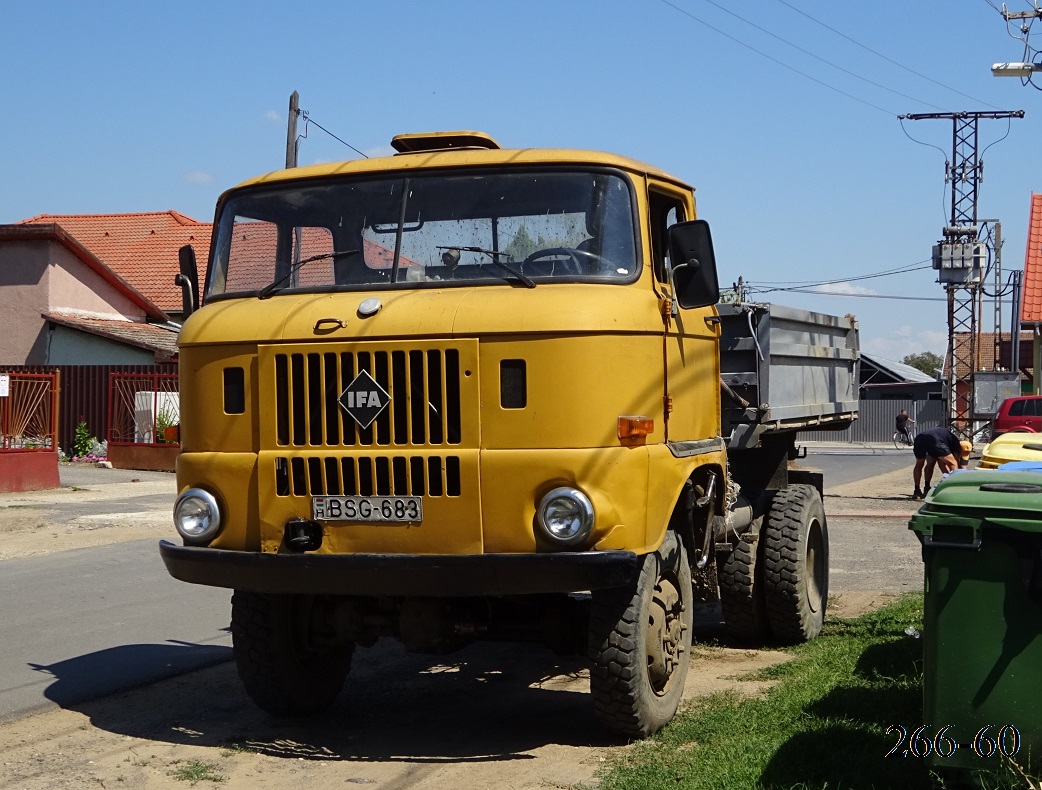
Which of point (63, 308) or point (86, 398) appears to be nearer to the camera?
point (86, 398)

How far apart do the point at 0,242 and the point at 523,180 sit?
88.6 feet

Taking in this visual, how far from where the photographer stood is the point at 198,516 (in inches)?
231

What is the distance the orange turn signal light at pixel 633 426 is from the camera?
552 centimetres

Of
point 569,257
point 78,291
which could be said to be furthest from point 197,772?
point 78,291

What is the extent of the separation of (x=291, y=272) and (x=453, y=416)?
4.32 ft

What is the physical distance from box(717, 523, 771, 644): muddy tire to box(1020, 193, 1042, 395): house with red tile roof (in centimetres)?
2574

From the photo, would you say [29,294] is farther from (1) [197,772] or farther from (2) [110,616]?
(1) [197,772]

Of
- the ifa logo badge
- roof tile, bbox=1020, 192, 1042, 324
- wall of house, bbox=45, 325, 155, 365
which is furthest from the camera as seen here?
roof tile, bbox=1020, 192, 1042, 324

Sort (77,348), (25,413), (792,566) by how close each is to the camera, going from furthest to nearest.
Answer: (77,348)
(25,413)
(792,566)

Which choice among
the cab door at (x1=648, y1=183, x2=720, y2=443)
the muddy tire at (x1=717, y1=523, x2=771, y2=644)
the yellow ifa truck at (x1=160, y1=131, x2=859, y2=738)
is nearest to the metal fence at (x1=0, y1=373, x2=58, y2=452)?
the muddy tire at (x1=717, y1=523, x2=771, y2=644)

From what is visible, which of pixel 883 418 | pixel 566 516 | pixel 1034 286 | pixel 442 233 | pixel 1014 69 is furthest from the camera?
pixel 883 418

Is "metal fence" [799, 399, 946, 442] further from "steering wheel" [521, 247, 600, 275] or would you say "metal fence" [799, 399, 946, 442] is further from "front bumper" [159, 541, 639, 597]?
"front bumper" [159, 541, 639, 597]

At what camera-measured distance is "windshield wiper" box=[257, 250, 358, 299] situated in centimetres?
621

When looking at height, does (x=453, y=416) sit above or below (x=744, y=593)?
above
